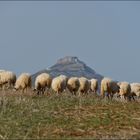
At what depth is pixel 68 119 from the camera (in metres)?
18.8

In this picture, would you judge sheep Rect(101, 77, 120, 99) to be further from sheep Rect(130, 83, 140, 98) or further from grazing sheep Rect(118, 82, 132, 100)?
sheep Rect(130, 83, 140, 98)

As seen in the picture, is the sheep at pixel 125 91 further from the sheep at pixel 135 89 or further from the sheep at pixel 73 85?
the sheep at pixel 73 85

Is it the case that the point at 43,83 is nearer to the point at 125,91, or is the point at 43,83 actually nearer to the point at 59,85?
the point at 59,85

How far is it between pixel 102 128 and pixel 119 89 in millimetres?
21091

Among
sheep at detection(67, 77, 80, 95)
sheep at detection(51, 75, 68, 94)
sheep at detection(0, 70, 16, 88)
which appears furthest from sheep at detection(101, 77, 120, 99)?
sheep at detection(0, 70, 16, 88)

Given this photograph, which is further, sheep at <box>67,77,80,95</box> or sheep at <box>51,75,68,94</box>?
sheep at <box>67,77,80,95</box>

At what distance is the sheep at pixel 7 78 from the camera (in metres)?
40.0

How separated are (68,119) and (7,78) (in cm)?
2214

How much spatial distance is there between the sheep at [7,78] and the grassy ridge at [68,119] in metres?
18.2

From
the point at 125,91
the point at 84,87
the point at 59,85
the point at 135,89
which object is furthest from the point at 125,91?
the point at 59,85

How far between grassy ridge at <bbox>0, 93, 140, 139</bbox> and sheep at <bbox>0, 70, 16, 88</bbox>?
59.7ft

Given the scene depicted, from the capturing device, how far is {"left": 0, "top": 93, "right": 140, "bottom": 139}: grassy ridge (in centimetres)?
1691

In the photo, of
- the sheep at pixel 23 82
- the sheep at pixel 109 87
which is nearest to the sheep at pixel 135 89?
the sheep at pixel 109 87

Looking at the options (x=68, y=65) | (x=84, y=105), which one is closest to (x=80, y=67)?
(x=68, y=65)
